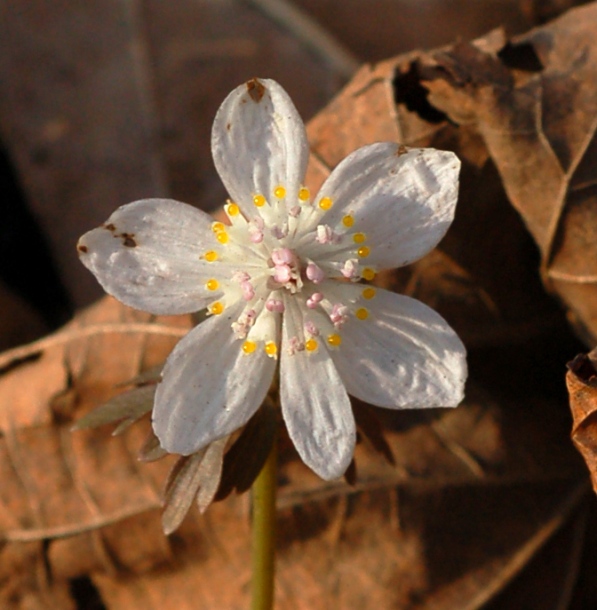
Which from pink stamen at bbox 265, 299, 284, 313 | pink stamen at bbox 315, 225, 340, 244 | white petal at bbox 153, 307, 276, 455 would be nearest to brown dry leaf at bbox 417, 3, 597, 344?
pink stamen at bbox 315, 225, 340, 244

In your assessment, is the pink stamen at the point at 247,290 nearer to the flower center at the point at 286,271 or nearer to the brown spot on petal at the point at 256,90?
the flower center at the point at 286,271

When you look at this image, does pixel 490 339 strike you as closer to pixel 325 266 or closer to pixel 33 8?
pixel 325 266

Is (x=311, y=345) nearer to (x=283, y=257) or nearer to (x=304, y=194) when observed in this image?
(x=283, y=257)

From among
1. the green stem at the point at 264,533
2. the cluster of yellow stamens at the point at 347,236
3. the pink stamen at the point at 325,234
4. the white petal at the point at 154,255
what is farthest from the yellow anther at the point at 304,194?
the green stem at the point at 264,533

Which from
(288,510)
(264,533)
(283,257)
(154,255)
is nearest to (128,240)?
(154,255)

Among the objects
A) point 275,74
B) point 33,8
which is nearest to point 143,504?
point 275,74

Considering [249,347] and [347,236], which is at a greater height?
[347,236]

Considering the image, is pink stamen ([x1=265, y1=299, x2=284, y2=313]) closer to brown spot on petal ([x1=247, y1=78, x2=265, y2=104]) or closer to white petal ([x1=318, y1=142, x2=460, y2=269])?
white petal ([x1=318, y1=142, x2=460, y2=269])

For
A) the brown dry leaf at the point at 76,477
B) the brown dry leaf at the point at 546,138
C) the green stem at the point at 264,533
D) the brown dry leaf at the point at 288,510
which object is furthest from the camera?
the brown dry leaf at the point at 76,477
